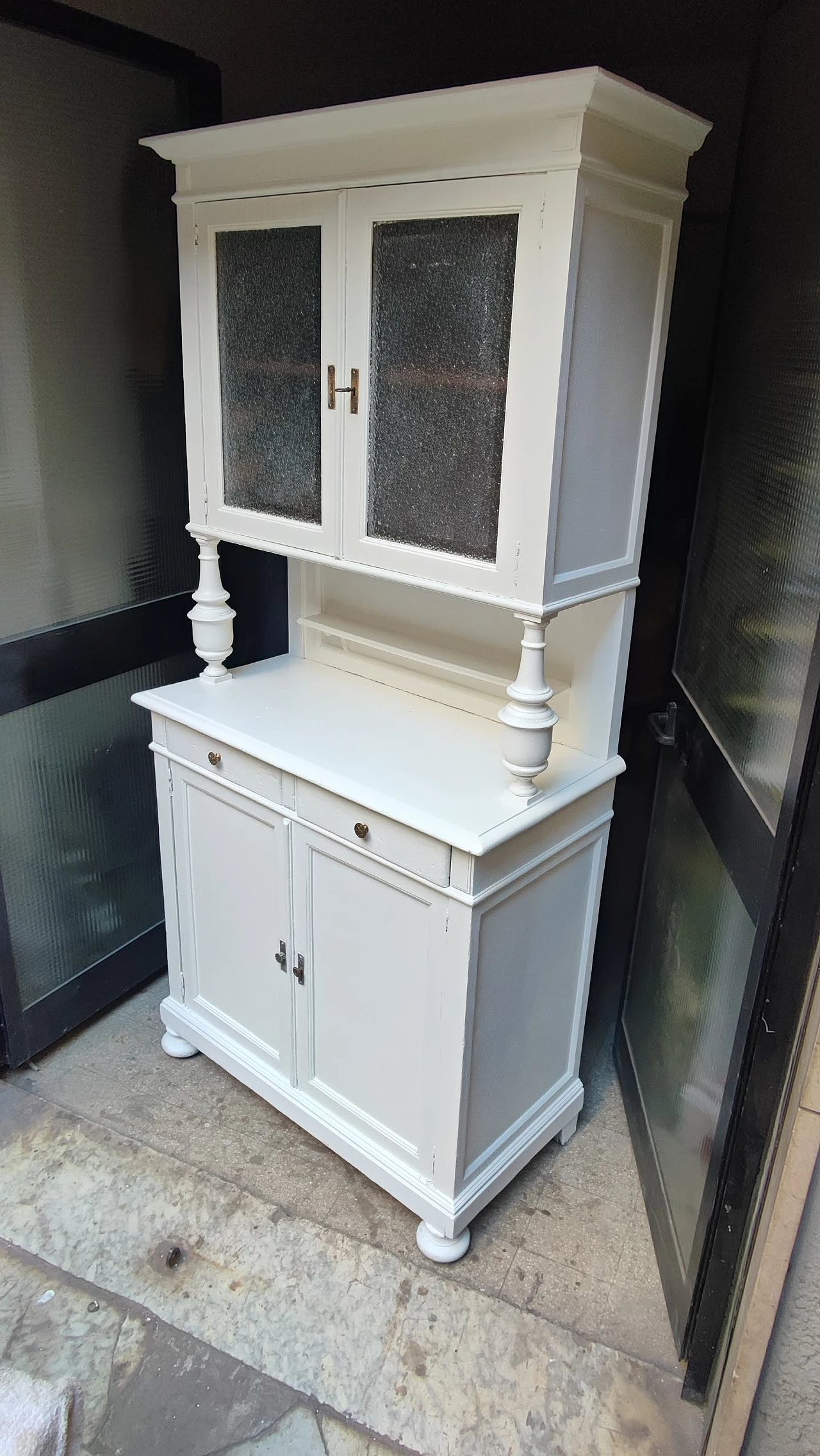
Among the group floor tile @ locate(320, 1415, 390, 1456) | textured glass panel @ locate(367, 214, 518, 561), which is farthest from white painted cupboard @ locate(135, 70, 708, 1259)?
floor tile @ locate(320, 1415, 390, 1456)

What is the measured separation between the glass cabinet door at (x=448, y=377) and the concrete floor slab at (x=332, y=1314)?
1263 mm

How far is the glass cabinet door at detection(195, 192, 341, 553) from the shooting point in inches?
62.7

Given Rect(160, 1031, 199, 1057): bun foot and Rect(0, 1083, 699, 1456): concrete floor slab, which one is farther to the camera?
Rect(160, 1031, 199, 1057): bun foot

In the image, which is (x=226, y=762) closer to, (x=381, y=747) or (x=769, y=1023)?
(x=381, y=747)

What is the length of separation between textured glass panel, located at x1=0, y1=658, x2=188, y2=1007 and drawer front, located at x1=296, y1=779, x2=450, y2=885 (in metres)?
0.69

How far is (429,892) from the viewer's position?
5.11 feet

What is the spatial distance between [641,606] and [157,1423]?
1.68m

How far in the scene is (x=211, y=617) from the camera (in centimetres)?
199

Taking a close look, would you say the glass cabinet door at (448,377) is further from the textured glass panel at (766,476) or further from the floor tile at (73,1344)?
the floor tile at (73,1344)

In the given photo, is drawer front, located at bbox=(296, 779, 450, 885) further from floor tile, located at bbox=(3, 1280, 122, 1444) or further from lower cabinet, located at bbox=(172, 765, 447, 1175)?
floor tile, located at bbox=(3, 1280, 122, 1444)

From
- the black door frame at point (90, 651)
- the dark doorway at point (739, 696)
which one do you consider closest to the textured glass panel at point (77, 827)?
the black door frame at point (90, 651)

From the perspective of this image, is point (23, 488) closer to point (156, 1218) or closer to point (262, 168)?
point (262, 168)

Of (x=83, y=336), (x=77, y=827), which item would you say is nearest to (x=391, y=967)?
(x=77, y=827)

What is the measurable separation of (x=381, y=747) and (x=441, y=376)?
660 millimetres
